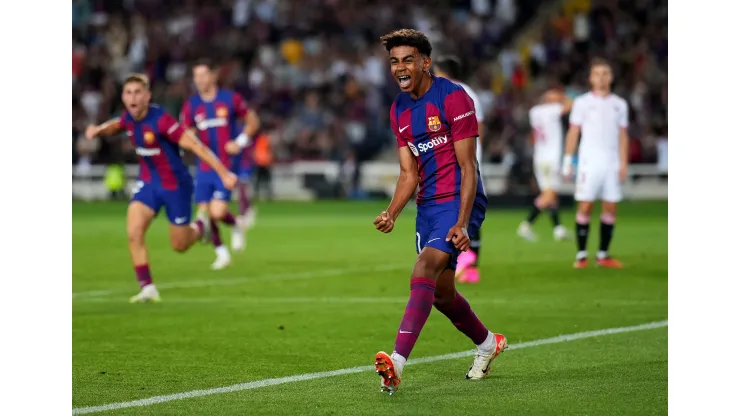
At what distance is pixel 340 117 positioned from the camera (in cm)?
3428

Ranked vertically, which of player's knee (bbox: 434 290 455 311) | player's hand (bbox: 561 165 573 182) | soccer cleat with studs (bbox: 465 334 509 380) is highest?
player's hand (bbox: 561 165 573 182)

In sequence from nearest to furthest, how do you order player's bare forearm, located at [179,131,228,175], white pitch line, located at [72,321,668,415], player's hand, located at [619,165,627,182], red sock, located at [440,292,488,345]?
white pitch line, located at [72,321,668,415] < red sock, located at [440,292,488,345] < player's bare forearm, located at [179,131,228,175] < player's hand, located at [619,165,627,182]

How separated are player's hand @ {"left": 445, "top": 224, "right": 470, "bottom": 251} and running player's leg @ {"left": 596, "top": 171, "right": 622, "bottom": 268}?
808cm

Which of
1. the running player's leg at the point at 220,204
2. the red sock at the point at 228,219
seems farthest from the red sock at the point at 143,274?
the red sock at the point at 228,219

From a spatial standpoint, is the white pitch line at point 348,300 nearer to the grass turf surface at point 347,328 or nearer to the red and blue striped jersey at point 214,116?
the grass turf surface at point 347,328

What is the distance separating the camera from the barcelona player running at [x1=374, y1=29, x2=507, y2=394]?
7.58 meters

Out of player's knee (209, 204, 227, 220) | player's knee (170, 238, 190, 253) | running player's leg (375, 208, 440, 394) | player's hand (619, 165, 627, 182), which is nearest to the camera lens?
running player's leg (375, 208, 440, 394)

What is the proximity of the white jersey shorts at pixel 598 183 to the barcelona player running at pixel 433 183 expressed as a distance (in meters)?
7.55

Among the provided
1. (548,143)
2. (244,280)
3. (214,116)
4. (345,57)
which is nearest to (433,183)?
(244,280)

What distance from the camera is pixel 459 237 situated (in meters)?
7.52

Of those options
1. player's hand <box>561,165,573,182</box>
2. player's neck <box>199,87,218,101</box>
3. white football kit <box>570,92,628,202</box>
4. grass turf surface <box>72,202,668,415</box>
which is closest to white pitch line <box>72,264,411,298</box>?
grass turf surface <box>72,202,668,415</box>

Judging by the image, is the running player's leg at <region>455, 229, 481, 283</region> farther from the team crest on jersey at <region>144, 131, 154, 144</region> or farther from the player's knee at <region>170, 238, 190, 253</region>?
the team crest on jersey at <region>144, 131, 154, 144</region>
